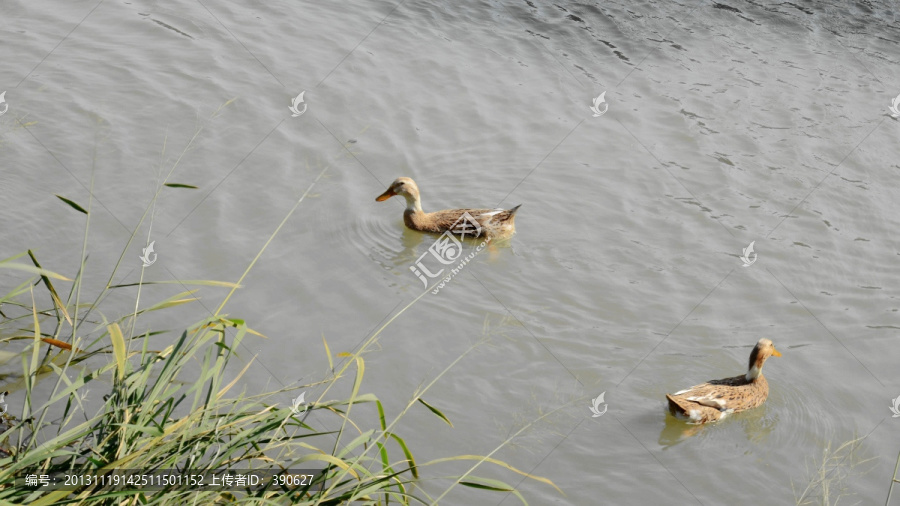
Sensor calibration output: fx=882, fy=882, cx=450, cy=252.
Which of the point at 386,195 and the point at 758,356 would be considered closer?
the point at 758,356

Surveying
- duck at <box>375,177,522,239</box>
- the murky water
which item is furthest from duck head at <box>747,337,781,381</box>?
duck at <box>375,177,522,239</box>

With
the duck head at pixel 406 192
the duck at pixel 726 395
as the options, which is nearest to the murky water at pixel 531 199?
the duck at pixel 726 395

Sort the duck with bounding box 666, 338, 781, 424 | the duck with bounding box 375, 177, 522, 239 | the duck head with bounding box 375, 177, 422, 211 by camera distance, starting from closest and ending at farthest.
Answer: the duck with bounding box 666, 338, 781, 424, the duck with bounding box 375, 177, 522, 239, the duck head with bounding box 375, 177, 422, 211

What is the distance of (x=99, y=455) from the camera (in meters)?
3.26

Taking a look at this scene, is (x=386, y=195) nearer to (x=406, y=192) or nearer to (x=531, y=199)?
(x=406, y=192)

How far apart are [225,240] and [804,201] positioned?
5463 mm

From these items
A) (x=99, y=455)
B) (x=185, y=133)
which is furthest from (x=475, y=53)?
(x=99, y=455)

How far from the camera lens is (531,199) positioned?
8.38 metres

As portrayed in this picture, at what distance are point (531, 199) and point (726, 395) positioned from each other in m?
3.00

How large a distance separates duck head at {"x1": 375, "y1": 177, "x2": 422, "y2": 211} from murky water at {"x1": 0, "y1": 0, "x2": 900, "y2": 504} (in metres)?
0.23

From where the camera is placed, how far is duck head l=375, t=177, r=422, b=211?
7.81m

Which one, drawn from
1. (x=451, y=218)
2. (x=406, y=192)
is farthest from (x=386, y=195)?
(x=451, y=218)

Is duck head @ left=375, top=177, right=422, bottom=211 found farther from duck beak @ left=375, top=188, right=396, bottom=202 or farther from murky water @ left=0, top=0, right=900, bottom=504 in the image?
murky water @ left=0, top=0, right=900, bottom=504

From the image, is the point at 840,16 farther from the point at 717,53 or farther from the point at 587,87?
the point at 587,87
